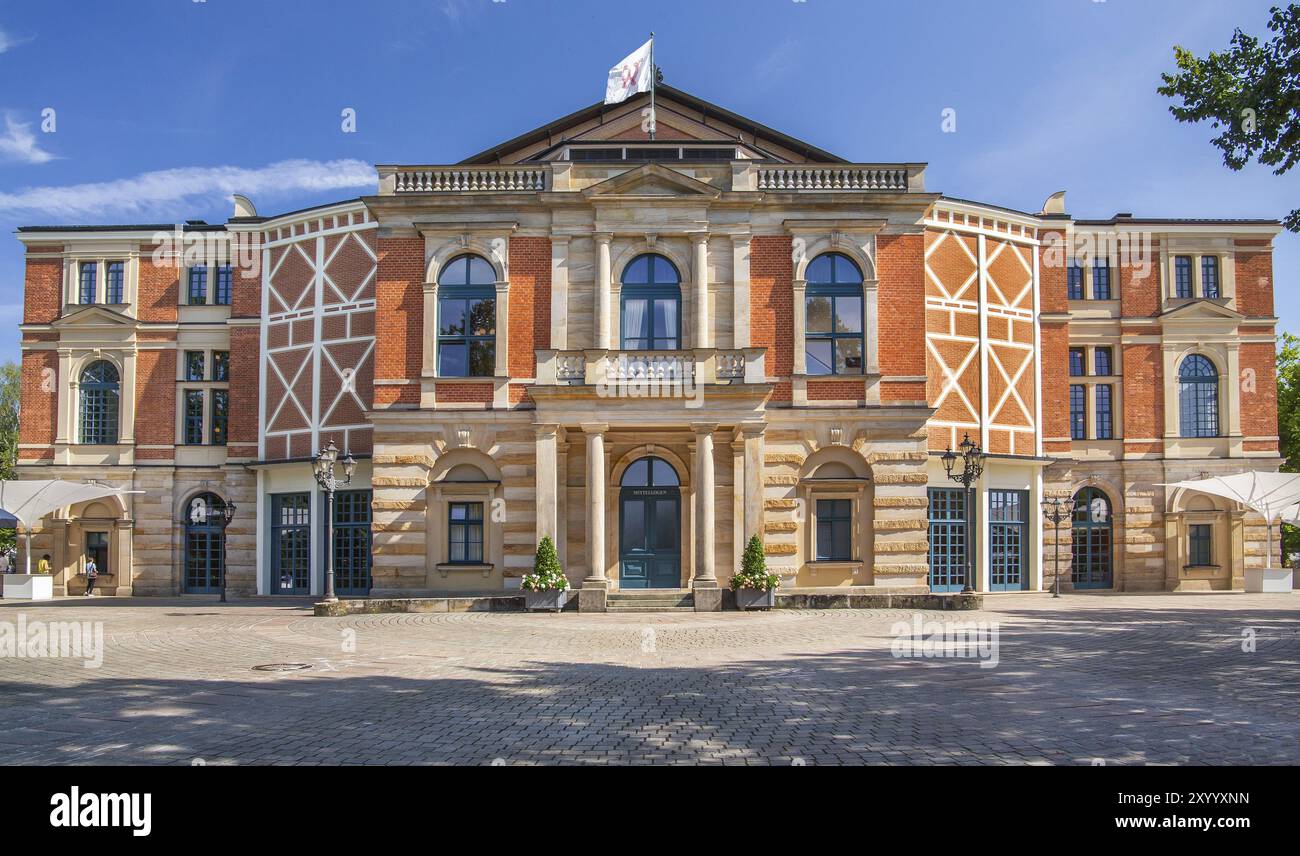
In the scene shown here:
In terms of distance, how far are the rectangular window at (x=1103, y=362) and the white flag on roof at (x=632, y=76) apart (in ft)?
61.7

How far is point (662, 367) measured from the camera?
25047mm

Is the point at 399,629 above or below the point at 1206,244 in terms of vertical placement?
below

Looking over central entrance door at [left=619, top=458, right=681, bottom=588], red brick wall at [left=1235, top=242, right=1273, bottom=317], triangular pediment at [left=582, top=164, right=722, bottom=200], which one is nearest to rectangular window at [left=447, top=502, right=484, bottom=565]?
central entrance door at [left=619, top=458, right=681, bottom=588]

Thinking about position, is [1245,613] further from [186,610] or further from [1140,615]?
[186,610]

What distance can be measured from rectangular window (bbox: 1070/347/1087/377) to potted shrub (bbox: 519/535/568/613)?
68.3 feet

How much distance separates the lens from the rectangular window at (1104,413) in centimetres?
3512

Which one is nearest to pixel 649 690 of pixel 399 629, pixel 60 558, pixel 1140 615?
pixel 399 629

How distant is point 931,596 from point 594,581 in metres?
8.15

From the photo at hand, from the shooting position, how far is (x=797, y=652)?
51.1 feet

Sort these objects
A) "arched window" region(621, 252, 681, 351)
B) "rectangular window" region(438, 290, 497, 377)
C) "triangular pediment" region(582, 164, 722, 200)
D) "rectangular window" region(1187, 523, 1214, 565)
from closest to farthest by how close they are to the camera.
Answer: "triangular pediment" region(582, 164, 722, 200) → "arched window" region(621, 252, 681, 351) → "rectangular window" region(438, 290, 497, 377) → "rectangular window" region(1187, 523, 1214, 565)

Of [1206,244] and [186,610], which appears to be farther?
[1206,244]

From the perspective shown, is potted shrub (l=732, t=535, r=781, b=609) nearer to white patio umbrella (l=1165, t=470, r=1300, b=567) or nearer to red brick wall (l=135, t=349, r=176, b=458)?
white patio umbrella (l=1165, t=470, r=1300, b=567)

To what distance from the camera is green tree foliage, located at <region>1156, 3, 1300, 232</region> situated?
15.0 metres

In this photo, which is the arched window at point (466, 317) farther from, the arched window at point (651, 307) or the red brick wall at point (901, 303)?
the red brick wall at point (901, 303)
